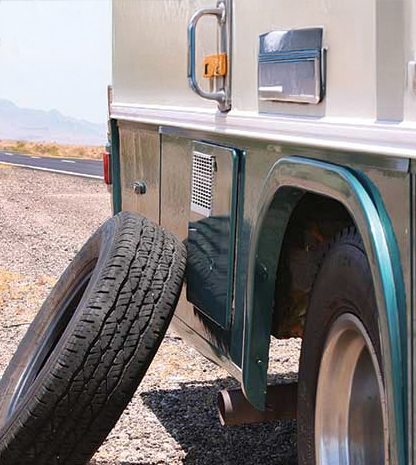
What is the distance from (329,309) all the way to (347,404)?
0.30m

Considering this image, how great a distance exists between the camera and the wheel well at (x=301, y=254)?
3123mm

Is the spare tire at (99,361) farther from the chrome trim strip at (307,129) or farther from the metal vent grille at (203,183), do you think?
the chrome trim strip at (307,129)

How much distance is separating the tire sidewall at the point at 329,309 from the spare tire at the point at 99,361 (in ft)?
2.58

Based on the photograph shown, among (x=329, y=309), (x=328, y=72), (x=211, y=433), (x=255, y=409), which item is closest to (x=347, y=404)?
(x=329, y=309)

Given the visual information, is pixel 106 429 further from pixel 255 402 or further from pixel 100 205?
pixel 100 205

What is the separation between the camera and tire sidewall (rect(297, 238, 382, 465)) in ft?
8.45

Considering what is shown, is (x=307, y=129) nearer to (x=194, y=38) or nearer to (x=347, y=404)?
(x=347, y=404)

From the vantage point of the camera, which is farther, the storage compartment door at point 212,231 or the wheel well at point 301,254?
the storage compartment door at point 212,231

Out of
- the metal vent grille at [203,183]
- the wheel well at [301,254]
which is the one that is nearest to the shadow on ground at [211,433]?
the wheel well at [301,254]

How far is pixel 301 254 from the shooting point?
10.9ft

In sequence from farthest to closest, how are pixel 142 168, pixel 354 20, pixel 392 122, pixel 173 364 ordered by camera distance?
1. pixel 173 364
2. pixel 142 168
3. pixel 354 20
4. pixel 392 122

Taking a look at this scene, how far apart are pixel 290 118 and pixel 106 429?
4.90ft

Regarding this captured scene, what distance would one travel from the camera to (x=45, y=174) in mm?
18469

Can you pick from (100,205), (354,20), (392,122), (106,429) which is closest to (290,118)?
(354,20)
